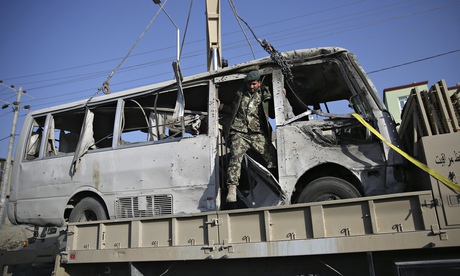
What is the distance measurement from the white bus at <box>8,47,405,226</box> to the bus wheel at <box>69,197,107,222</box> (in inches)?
0.8

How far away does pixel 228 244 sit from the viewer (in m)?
3.83

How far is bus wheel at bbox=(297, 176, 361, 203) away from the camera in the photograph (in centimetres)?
413

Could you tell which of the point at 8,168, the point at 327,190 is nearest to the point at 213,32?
the point at 327,190

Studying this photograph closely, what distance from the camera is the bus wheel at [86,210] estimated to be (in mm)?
5582

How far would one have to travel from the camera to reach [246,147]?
4797 millimetres

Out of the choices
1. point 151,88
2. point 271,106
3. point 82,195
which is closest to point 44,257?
point 82,195

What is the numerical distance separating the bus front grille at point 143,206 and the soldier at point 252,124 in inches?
47.4

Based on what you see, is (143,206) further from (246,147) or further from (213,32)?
(213,32)

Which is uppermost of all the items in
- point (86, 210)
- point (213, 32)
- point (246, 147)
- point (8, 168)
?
point (8, 168)

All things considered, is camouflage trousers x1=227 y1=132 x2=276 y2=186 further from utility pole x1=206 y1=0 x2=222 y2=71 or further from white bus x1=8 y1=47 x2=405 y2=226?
utility pole x1=206 y1=0 x2=222 y2=71

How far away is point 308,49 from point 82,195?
14.0ft

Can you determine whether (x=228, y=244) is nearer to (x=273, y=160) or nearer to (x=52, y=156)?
(x=273, y=160)

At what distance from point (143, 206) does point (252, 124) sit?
202cm

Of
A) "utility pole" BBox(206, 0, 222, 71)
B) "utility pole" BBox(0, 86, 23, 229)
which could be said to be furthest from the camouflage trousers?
"utility pole" BBox(0, 86, 23, 229)
